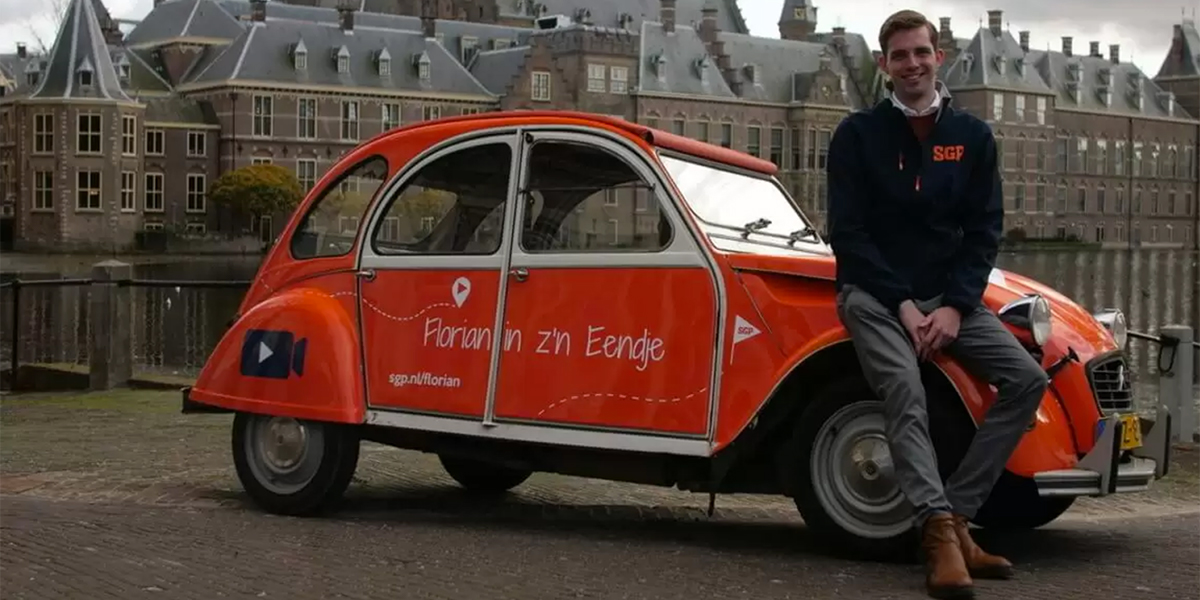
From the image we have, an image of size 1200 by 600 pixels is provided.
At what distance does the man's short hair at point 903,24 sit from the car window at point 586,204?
1.37 m

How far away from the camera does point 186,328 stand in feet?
126

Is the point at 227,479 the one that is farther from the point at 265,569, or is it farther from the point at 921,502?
the point at 921,502

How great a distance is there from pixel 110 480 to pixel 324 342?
5.85 ft

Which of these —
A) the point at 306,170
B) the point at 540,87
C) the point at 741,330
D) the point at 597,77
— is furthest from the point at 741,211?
the point at 597,77

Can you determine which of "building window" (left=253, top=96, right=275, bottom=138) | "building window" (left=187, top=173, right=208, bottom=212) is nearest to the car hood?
"building window" (left=253, top=96, right=275, bottom=138)

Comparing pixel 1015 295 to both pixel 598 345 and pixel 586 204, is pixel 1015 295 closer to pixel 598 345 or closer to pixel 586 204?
pixel 598 345

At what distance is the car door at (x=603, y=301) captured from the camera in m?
7.31

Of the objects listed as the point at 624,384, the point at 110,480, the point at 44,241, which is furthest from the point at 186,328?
the point at 44,241

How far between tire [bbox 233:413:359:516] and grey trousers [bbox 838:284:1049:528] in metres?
2.73

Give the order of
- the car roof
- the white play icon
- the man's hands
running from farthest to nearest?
the white play icon, the car roof, the man's hands

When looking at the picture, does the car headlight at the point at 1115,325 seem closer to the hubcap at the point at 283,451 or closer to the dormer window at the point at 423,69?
the hubcap at the point at 283,451

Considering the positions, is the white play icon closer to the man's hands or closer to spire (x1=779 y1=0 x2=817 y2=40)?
the man's hands

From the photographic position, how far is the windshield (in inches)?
297

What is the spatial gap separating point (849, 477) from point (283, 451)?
2.83 meters
